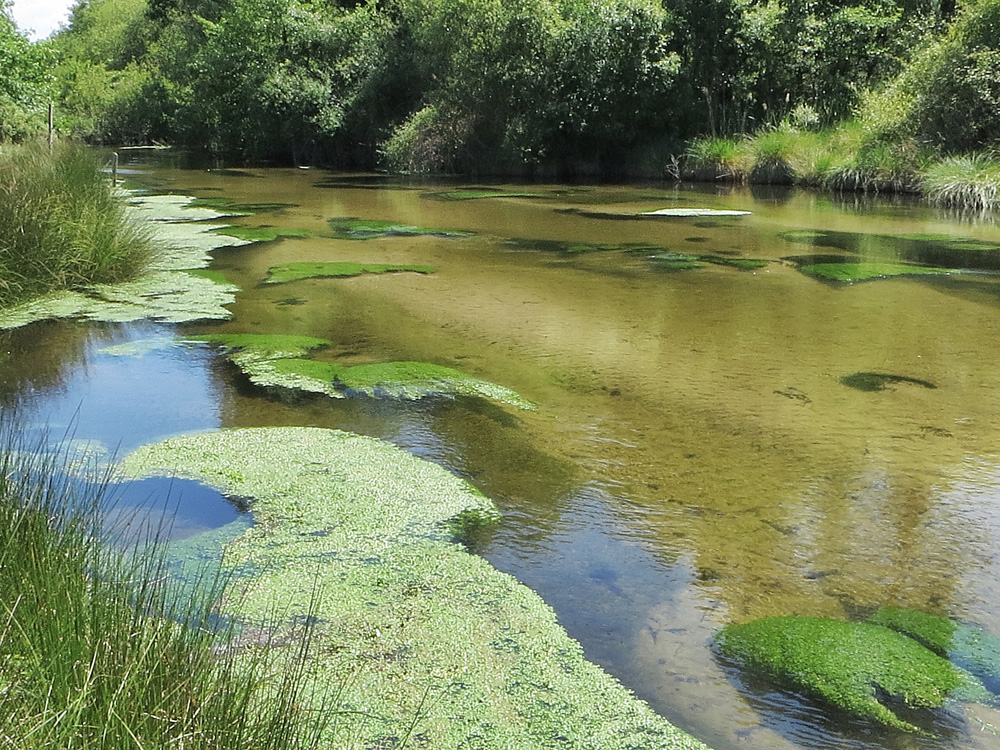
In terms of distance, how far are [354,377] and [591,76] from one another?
53.4 feet

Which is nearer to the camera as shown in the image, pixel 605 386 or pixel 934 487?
pixel 934 487

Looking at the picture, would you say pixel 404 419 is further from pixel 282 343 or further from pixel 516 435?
pixel 282 343

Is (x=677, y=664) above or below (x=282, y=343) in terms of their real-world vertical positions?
below

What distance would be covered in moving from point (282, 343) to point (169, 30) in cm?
4449

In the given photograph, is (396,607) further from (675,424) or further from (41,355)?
(41,355)

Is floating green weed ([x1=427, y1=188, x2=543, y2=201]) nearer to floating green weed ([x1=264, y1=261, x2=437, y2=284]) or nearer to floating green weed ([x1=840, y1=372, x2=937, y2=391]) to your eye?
floating green weed ([x1=264, y1=261, x2=437, y2=284])

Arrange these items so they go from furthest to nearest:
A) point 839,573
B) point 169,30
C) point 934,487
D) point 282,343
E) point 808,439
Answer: point 169,30, point 282,343, point 808,439, point 934,487, point 839,573

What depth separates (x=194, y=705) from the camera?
5.90ft

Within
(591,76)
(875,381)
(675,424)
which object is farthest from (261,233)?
(591,76)

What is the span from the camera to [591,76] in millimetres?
20281

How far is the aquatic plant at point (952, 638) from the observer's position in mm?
2789

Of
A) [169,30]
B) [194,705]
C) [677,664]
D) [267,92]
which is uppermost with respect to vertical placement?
[169,30]

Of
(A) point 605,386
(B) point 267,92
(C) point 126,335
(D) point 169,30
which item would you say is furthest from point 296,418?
(D) point 169,30

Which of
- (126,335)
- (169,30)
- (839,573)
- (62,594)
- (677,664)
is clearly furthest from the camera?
(169,30)
